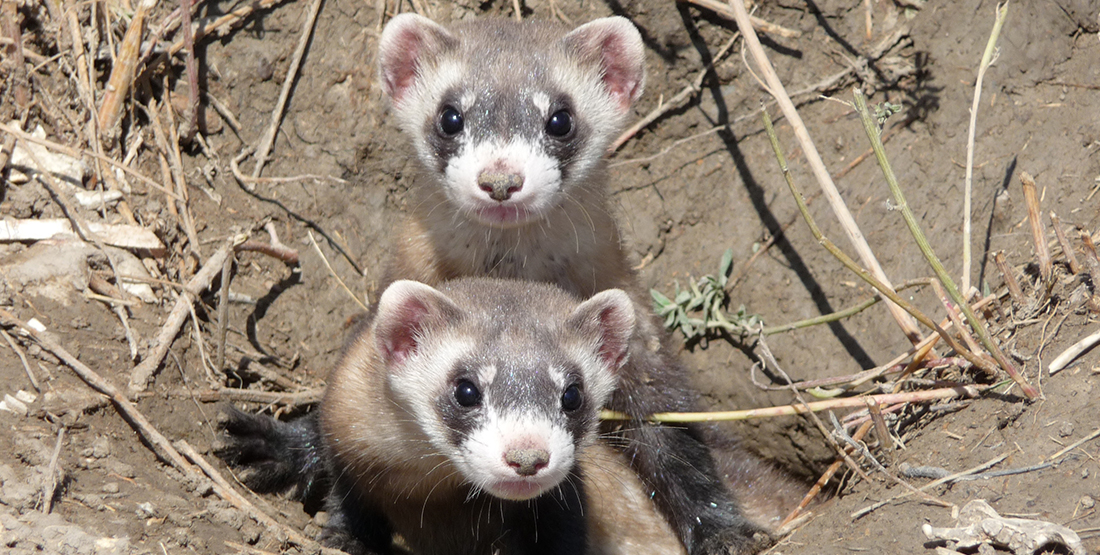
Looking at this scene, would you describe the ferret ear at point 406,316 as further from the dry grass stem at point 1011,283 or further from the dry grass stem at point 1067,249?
the dry grass stem at point 1067,249

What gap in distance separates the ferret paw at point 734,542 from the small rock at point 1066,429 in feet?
4.32

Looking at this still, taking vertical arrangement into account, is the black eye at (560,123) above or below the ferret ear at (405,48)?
below

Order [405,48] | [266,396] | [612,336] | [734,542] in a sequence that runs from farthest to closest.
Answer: [266,396], [405,48], [734,542], [612,336]

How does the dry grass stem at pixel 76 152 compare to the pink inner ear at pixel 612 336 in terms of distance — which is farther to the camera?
the dry grass stem at pixel 76 152

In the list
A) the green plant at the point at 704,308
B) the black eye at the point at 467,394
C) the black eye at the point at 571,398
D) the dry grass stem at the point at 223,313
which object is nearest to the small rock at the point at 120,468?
the dry grass stem at the point at 223,313

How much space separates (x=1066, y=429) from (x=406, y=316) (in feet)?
7.79

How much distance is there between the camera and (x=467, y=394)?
3.22m

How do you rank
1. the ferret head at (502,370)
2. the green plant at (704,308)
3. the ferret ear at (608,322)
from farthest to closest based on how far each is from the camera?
1. the green plant at (704,308)
2. the ferret ear at (608,322)
3. the ferret head at (502,370)

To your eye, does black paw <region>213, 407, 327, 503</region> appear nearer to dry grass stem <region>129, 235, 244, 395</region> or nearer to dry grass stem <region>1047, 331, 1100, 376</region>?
dry grass stem <region>129, 235, 244, 395</region>

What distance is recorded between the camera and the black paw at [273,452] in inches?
164

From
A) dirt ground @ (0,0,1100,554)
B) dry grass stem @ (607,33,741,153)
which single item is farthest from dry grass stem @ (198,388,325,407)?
dry grass stem @ (607,33,741,153)

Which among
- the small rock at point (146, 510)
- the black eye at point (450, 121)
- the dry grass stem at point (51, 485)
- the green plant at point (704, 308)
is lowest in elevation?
the green plant at point (704, 308)

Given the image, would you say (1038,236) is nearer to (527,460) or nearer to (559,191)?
(559,191)

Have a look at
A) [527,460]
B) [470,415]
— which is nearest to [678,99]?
[470,415]
